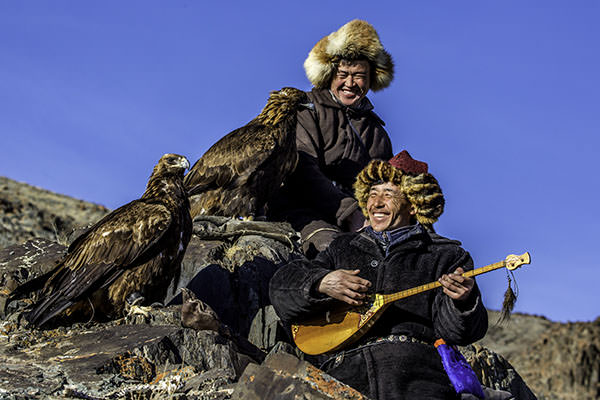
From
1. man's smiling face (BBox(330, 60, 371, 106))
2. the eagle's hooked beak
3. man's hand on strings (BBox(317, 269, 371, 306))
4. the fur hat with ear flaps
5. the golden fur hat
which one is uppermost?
the fur hat with ear flaps

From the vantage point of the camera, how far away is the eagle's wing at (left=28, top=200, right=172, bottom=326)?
6160 millimetres

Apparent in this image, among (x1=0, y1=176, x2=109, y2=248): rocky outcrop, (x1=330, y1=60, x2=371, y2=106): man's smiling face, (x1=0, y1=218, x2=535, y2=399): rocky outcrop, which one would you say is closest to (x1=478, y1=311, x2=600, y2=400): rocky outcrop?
(x1=330, y1=60, x2=371, y2=106): man's smiling face

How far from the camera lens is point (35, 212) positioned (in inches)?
1101

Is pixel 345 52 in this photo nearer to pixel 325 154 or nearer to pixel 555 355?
pixel 325 154

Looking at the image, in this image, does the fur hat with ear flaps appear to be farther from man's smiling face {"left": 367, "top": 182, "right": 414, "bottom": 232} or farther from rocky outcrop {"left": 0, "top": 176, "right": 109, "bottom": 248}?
rocky outcrop {"left": 0, "top": 176, "right": 109, "bottom": 248}

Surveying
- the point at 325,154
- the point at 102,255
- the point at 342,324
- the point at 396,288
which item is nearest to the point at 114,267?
the point at 102,255

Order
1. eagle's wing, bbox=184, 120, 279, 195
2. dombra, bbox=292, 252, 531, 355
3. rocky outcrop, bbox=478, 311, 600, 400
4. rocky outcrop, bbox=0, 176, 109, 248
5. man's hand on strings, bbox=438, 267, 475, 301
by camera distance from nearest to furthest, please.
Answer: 1. man's hand on strings, bbox=438, 267, 475, 301
2. dombra, bbox=292, 252, 531, 355
3. eagle's wing, bbox=184, 120, 279, 195
4. rocky outcrop, bbox=478, 311, 600, 400
5. rocky outcrop, bbox=0, 176, 109, 248

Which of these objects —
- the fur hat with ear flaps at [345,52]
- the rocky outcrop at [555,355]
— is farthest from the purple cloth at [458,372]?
the rocky outcrop at [555,355]

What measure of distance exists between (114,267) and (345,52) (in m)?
4.07

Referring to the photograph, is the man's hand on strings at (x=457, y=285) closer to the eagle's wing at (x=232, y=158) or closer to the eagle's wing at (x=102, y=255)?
the eagle's wing at (x=102, y=255)

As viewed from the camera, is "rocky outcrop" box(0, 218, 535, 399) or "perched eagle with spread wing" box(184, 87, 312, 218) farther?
"perched eagle with spread wing" box(184, 87, 312, 218)

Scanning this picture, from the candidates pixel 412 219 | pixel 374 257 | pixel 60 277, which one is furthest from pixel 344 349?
pixel 60 277

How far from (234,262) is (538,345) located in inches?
546

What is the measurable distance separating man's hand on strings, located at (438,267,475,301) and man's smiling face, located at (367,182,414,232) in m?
0.69
